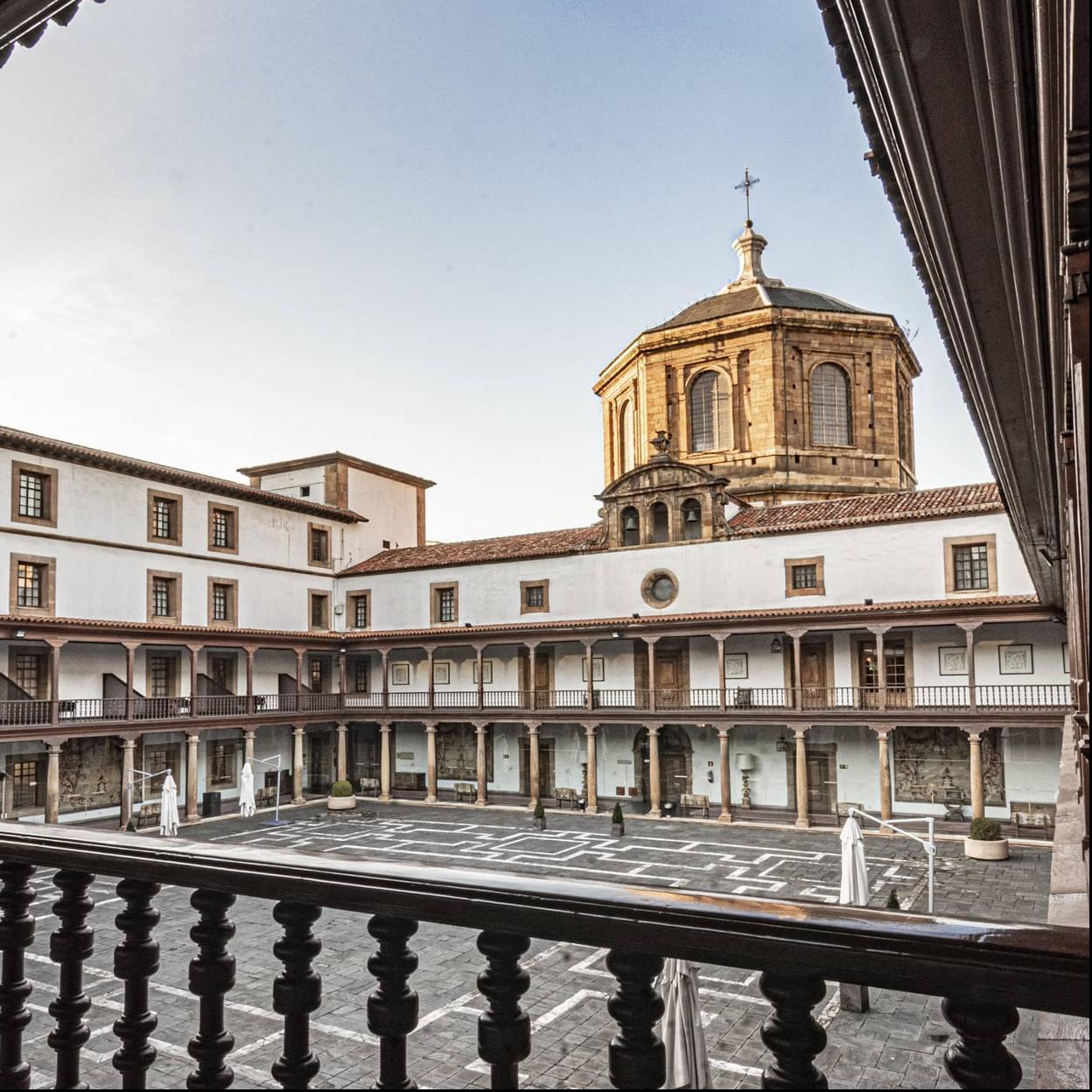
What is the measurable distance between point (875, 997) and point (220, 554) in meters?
28.4

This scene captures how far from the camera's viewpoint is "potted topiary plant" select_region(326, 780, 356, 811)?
32438 mm

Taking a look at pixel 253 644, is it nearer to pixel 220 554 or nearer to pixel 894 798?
pixel 220 554

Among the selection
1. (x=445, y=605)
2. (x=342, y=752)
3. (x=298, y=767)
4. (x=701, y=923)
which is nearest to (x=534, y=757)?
(x=445, y=605)

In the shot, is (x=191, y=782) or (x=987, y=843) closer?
(x=987, y=843)

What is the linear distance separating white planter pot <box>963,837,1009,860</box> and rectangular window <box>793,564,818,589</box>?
9.67 meters

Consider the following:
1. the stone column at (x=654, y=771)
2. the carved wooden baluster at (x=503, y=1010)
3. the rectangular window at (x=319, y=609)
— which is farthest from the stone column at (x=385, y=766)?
the carved wooden baluster at (x=503, y=1010)

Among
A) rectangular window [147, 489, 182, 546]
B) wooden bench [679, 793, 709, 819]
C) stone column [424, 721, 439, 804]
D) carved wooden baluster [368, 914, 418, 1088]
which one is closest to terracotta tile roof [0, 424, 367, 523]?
rectangular window [147, 489, 182, 546]

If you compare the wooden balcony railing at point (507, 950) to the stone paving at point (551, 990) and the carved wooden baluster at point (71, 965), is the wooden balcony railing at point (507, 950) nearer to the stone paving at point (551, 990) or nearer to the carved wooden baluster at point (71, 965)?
the carved wooden baluster at point (71, 965)

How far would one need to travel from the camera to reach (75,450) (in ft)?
97.3

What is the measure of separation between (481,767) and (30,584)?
15573mm

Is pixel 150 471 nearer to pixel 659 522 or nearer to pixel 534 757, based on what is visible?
pixel 534 757

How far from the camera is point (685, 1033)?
650cm

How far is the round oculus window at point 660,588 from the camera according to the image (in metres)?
32.8

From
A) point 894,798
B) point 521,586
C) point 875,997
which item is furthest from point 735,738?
point 875,997
